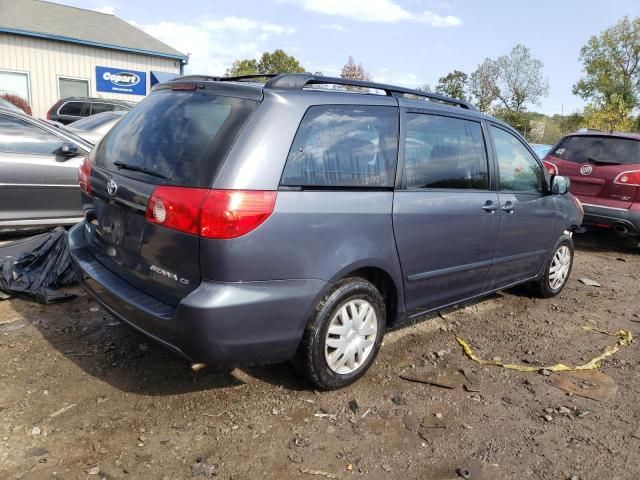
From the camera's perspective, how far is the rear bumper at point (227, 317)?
8.36 ft

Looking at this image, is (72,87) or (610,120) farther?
(610,120)

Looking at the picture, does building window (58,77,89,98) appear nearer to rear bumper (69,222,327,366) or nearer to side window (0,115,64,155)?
side window (0,115,64,155)

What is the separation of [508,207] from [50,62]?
21.5 meters

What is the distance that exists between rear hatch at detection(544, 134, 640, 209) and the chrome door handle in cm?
392

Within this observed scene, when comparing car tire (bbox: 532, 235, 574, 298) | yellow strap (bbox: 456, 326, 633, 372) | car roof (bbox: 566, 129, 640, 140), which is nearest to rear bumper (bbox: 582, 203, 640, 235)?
car roof (bbox: 566, 129, 640, 140)

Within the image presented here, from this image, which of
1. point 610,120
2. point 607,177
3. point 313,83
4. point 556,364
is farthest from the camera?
point 610,120

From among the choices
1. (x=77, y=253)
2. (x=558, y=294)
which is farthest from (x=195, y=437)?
(x=558, y=294)

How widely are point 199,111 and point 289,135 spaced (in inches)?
21.0

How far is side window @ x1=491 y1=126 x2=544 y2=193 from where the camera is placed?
4277mm

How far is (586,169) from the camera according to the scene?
757 centimetres

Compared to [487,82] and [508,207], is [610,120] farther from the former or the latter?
[508,207]

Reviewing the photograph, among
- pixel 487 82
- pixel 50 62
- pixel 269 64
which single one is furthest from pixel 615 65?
pixel 50 62

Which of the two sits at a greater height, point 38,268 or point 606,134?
point 606,134

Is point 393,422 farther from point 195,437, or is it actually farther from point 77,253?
point 77,253
